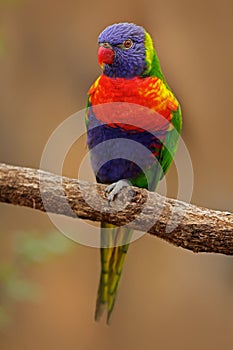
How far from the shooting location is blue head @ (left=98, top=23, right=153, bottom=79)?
1152 millimetres

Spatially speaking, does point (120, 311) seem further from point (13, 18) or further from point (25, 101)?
point (13, 18)

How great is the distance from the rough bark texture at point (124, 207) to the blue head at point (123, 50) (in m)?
0.27

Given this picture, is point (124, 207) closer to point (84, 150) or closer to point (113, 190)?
point (113, 190)

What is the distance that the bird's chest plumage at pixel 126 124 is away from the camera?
1.25 meters

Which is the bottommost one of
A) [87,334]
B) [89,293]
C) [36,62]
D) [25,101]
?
[87,334]

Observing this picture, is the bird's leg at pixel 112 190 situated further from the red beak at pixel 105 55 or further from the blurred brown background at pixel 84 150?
the blurred brown background at pixel 84 150

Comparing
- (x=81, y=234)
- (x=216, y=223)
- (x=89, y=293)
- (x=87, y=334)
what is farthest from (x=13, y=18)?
(x=216, y=223)

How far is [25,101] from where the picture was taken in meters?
2.11

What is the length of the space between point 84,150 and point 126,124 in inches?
29.5

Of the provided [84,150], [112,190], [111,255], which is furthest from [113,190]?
[84,150]

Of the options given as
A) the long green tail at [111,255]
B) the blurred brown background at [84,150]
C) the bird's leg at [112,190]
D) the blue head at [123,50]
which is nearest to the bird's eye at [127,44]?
the blue head at [123,50]

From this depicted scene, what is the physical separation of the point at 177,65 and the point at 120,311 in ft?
2.95

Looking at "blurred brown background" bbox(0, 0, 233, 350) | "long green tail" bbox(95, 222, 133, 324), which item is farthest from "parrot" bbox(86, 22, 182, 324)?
"blurred brown background" bbox(0, 0, 233, 350)

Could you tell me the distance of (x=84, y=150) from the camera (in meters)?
2.04
